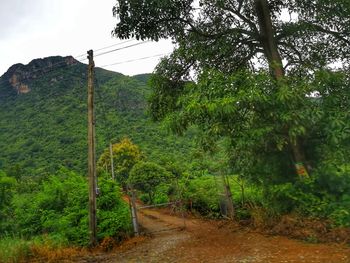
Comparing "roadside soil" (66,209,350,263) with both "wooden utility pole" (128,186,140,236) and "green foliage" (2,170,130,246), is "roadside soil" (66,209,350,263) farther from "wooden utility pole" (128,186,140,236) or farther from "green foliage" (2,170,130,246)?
"green foliage" (2,170,130,246)

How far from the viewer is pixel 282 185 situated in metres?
10.5

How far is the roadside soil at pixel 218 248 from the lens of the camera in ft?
26.3

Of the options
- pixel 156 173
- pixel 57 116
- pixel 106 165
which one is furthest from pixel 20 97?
pixel 156 173

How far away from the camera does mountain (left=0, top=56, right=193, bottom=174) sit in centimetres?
4512

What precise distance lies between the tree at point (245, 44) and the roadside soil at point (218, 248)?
2467mm

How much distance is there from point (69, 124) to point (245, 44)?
156ft

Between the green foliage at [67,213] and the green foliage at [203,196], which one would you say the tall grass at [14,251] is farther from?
the green foliage at [203,196]

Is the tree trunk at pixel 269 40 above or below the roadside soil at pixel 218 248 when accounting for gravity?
above

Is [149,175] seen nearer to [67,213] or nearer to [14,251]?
[67,213]

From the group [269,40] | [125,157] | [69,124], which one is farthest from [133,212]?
[69,124]

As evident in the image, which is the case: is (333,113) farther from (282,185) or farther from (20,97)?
(20,97)

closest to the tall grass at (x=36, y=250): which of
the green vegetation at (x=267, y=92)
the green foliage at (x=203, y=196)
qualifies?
the green vegetation at (x=267, y=92)

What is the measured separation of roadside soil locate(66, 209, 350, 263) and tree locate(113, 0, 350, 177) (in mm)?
2467

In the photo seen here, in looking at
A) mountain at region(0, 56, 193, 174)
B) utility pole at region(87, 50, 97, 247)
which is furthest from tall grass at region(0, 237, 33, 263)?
mountain at region(0, 56, 193, 174)
